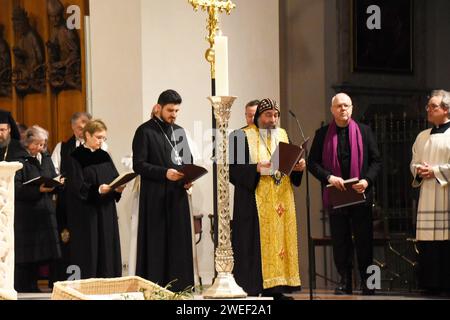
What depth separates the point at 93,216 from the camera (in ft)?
31.7

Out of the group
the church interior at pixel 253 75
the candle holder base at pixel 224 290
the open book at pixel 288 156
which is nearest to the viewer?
the candle holder base at pixel 224 290

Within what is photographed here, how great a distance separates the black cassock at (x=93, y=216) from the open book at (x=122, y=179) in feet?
0.99

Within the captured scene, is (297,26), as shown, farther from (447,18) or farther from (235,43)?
(447,18)

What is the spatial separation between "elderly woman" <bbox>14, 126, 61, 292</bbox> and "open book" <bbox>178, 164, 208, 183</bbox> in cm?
198

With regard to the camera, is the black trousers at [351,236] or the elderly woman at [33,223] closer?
the black trousers at [351,236]

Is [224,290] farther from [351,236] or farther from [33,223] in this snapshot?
[33,223]

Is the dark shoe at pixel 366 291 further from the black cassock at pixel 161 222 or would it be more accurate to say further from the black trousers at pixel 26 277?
the black trousers at pixel 26 277

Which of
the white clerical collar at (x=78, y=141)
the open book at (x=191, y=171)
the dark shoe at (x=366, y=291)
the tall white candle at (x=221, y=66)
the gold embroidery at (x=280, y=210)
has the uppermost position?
the tall white candle at (x=221, y=66)

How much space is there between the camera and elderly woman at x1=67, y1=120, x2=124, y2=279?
31.5 ft

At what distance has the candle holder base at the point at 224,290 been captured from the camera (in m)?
6.14

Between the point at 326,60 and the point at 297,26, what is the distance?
617 millimetres

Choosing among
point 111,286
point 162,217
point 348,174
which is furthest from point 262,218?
point 111,286

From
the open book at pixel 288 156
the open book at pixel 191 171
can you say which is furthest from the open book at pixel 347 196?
the open book at pixel 191 171
